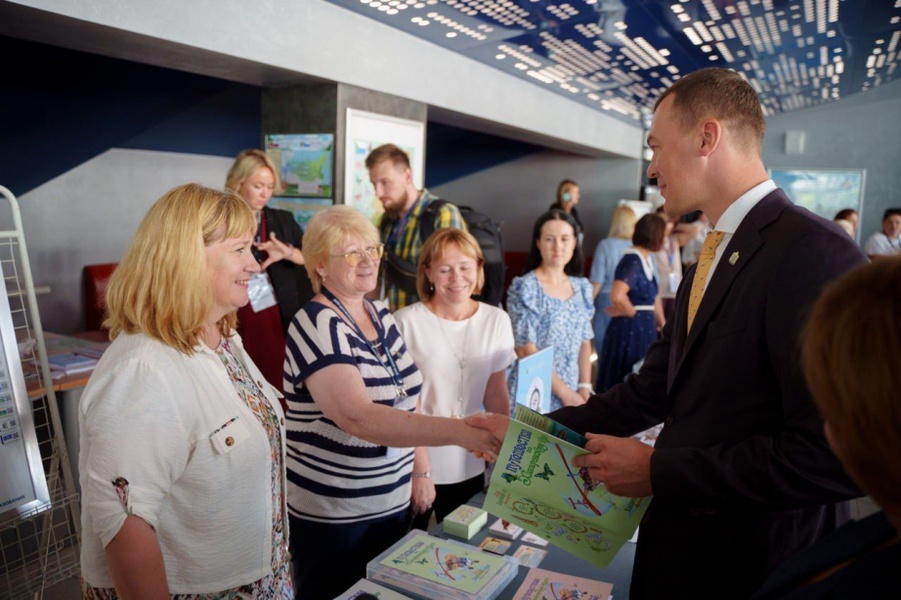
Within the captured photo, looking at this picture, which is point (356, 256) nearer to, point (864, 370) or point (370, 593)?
point (370, 593)

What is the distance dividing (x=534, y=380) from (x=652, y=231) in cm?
239

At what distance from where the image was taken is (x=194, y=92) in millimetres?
5668

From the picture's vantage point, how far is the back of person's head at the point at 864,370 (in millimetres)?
688

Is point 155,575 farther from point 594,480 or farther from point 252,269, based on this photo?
point 594,480

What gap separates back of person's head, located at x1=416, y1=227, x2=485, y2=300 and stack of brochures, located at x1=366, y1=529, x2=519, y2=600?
1.30m

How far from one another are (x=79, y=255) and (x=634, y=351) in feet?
15.0

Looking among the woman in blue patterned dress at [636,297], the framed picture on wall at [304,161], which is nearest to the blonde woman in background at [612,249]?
the woman in blue patterned dress at [636,297]

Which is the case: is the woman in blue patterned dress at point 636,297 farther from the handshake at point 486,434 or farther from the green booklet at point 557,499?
the green booklet at point 557,499

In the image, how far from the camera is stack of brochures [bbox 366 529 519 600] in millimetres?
1551

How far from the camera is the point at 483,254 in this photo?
3811 mm

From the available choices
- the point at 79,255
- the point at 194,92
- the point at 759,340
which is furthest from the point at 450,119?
the point at 759,340

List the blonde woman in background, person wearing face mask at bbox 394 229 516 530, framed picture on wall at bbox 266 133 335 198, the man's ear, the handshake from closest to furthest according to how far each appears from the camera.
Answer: the man's ear, the handshake, person wearing face mask at bbox 394 229 516 530, framed picture on wall at bbox 266 133 335 198, the blonde woman in background

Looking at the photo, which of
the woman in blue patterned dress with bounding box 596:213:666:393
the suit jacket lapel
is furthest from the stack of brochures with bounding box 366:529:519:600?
the woman in blue patterned dress with bounding box 596:213:666:393

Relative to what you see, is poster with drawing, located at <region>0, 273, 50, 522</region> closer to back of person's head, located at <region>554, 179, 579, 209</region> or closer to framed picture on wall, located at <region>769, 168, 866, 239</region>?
back of person's head, located at <region>554, 179, 579, 209</region>
